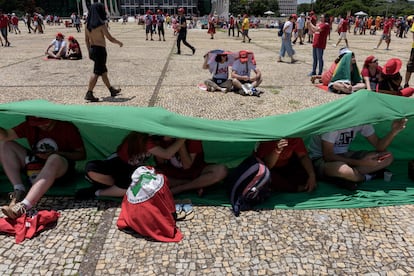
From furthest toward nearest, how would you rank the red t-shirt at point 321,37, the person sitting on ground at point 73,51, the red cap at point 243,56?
1. the person sitting on ground at point 73,51
2. the red t-shirt at point 321,37
3. the red cap at point 243,56

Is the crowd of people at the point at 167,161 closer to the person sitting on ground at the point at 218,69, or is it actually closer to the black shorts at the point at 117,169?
the black shorts at the point at 117,169

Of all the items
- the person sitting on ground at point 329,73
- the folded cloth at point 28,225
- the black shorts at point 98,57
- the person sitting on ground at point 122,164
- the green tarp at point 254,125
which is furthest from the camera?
the person sitting on ground at point 329,73

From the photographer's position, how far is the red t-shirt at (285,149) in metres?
3.37

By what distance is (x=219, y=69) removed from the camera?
7754 mm

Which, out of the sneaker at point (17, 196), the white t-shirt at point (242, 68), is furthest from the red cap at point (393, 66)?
the sneaker at point (17, 196)

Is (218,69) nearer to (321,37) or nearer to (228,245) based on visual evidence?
(321,37)

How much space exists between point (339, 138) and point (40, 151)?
2932 millimetres

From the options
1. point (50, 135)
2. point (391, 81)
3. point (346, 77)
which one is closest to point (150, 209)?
point (50, 135)

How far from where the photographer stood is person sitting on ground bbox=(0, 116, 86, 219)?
10.5 ft

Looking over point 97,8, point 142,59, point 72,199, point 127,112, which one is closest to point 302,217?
point 127,112

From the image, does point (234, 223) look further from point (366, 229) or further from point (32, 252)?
point (32, 252)

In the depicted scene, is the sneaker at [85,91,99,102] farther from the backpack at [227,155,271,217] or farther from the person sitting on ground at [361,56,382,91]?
the person sitting on ground at [361,56,382,91]

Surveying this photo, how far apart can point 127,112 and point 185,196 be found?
99cm

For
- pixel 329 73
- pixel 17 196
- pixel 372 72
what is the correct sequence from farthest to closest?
pixel 329 73, pixel 372 72, pixel 17 196
